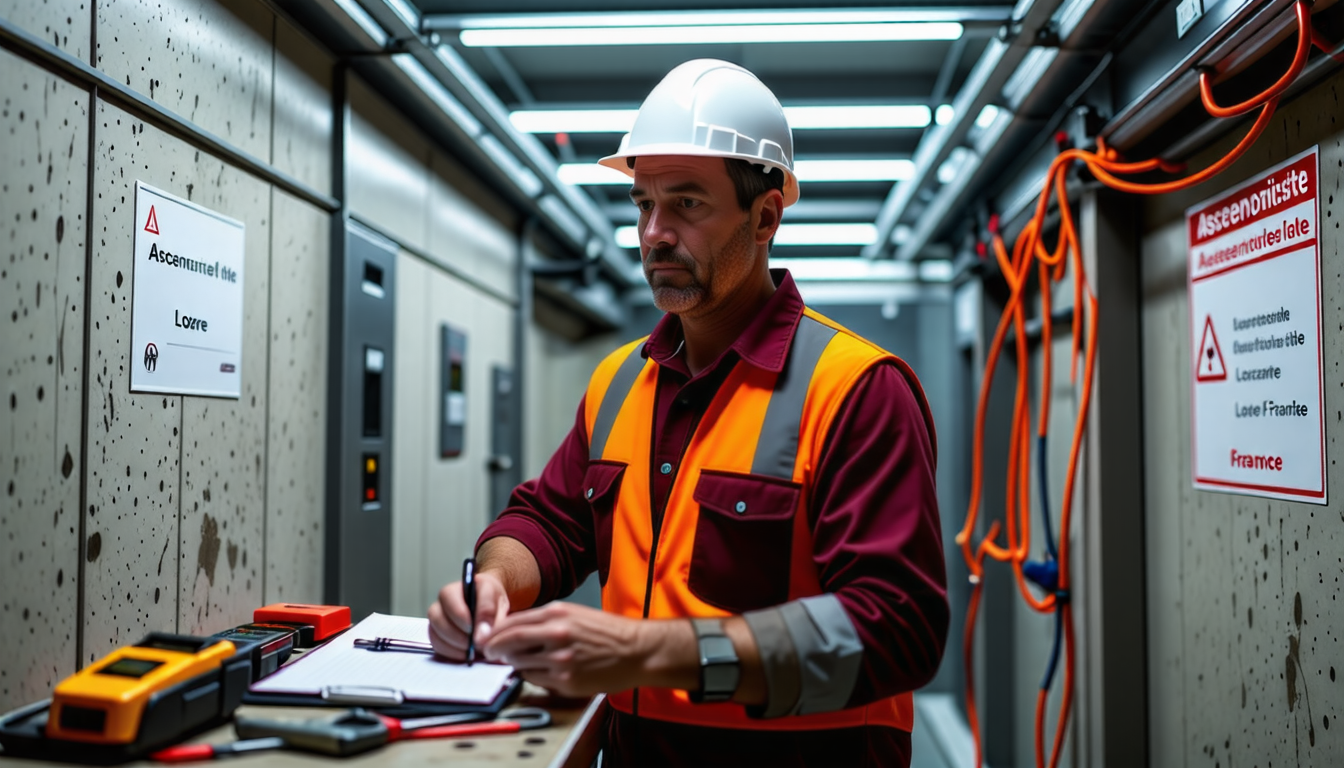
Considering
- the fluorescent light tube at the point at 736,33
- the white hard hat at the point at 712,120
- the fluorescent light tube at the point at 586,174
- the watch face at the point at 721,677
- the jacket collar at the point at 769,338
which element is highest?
the fluorescent light tube at the point at 586,174

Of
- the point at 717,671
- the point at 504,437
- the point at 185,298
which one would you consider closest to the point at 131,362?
the point at 185,298

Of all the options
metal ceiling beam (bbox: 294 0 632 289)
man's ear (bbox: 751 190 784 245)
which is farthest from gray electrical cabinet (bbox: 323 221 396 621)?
man's ear (bbox: 751 190 784 245)

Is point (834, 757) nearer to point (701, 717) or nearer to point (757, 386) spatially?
point (701, 717)

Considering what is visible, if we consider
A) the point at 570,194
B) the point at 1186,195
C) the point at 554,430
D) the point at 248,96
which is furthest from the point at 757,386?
the point at 554,430

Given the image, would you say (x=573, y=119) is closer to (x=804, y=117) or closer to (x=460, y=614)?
(x=804, y=117)

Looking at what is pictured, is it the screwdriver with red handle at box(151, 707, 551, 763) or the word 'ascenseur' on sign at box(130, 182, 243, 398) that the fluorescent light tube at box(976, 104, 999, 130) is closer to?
the word 'ascenseur' on sign at box(130, 182, 243, 398)

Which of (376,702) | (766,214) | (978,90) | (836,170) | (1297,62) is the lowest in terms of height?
(376,702)

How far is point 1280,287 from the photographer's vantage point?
6.61ft

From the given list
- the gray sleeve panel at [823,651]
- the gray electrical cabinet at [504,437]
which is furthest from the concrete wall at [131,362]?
the gray electrical cabinet at [504,437]

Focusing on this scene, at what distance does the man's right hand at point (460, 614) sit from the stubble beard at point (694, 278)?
0.52 meters

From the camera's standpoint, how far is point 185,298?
1.97 m

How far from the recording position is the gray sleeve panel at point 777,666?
1.15 meters

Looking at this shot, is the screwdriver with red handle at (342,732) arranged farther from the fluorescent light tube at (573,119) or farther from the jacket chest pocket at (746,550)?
the fluorescent light tube at (573,119)

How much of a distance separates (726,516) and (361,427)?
5.80ft
